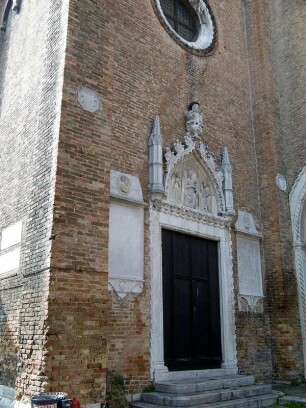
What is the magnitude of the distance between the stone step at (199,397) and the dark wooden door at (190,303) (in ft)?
3.32

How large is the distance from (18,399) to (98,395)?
46.1 inches

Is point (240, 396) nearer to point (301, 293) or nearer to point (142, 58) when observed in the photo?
point (301, 293)

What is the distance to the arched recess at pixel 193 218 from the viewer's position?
8.04 m

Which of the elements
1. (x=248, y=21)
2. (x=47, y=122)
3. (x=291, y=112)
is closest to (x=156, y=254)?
(x=47, y=122)

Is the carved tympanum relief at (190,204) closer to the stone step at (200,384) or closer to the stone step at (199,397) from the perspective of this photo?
the stone step at (200,384)

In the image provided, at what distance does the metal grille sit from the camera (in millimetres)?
10953

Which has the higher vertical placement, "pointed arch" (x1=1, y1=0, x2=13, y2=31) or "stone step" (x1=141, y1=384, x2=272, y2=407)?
"pointed arch" (x1=1, y1=0, x2=13, y2=31)

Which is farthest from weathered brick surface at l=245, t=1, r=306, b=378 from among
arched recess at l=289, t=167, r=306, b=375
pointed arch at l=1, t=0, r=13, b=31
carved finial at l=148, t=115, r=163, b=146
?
pointed arch at l=1, t=0, r=13, b=31

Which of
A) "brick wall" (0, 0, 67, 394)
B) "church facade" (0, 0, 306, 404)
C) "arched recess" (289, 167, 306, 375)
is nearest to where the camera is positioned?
"brick wall" (0, 0, 67, 394)

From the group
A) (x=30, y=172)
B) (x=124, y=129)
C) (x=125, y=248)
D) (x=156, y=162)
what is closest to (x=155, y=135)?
(x=156, y=162)

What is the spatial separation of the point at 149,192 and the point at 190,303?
7.65 ft

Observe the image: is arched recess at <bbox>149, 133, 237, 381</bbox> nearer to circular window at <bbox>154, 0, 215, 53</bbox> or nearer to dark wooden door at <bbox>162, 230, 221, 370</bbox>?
dark wooden door at <bbox>162, 230, 221, 370</bbox>

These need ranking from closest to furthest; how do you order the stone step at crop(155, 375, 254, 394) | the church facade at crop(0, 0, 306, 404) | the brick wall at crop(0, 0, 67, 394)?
1. the brick wall at crop(0, 0, 67, 394)
2. the church facade at crop(0, 0, 306, 404)
3. the stone step at crop(155, 375, 254, 394)

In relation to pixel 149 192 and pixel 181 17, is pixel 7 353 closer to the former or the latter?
pixel 149 192
